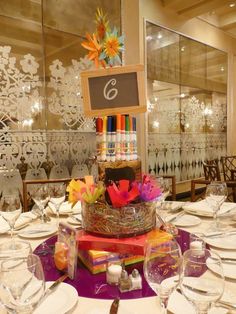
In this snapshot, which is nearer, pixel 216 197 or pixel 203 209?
pixel 216 197

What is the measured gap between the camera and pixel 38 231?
4.44 feet

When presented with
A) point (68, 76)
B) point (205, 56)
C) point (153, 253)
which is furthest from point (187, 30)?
point (153, 253)

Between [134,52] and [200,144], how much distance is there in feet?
7.27

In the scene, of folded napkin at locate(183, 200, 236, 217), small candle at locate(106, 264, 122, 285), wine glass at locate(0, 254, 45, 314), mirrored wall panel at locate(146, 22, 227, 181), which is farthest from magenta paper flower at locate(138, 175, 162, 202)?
mirrored wall panel at locate(146, 22, 227, 181)

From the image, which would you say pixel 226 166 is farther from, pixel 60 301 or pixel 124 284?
pixel 60 301

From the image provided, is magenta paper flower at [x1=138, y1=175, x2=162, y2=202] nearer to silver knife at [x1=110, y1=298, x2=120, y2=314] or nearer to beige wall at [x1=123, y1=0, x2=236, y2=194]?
silver knife at [x1=110, y1=298, x2=120, y2=314]

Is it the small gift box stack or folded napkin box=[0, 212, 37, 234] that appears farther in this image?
folded napkin box=[0, 212, 37, 234]

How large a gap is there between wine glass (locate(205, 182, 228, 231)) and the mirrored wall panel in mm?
3246

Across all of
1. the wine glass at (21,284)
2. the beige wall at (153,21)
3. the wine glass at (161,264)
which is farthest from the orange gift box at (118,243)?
the beige wall at (153,21)

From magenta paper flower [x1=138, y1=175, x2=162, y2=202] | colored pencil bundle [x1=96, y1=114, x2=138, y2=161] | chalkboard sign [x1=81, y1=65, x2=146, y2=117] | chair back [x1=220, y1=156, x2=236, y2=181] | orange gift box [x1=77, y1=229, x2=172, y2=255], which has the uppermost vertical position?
chalkboard sign [x1=81, y1=65, x2=146, y2=117]

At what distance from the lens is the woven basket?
3.37 feet

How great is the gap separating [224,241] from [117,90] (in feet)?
2.35

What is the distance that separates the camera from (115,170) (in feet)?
3.60

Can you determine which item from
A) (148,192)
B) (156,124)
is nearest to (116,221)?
(148,192)
